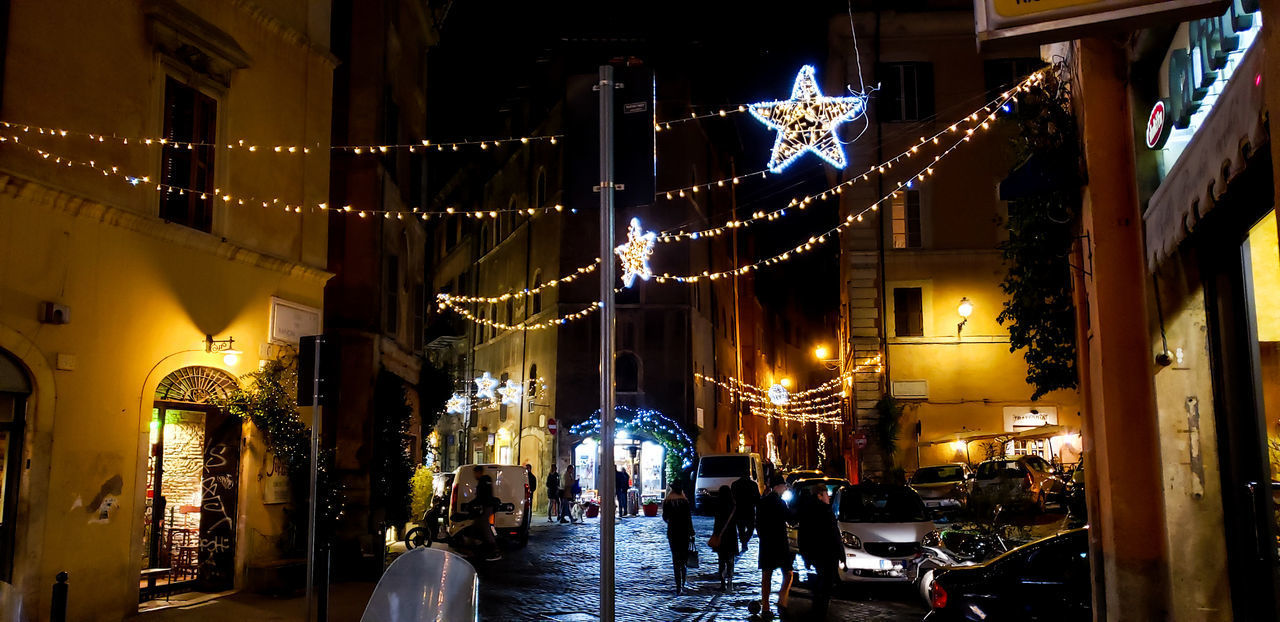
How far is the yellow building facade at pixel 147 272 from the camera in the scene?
10.4 meters

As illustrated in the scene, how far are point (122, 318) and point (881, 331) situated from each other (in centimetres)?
2230

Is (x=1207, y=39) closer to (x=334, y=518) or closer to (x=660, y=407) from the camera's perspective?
(x=334, y=518)

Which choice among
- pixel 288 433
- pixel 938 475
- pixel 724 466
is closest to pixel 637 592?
pixel 288 433

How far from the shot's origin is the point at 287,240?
1488 centimetres

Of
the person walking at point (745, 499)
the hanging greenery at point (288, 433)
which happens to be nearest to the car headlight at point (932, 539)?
the person walking at point (745, 499)

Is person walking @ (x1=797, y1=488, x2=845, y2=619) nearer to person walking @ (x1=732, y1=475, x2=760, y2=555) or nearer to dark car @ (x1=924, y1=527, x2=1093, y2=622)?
dark car @ (x1=924, y1=527, x2=1093, y2=622)

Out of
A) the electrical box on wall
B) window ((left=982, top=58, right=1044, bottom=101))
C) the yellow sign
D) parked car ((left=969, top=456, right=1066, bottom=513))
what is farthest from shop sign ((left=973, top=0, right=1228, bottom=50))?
window ((left=982, top=58, right=1044, bottom=101))

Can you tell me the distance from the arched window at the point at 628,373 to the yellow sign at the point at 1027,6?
31.4 metres

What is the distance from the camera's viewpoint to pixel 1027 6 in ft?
17.0

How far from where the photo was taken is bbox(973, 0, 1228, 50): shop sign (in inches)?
188

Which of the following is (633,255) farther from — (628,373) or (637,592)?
(637,592)

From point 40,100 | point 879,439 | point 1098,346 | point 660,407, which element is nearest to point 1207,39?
point 1098,346

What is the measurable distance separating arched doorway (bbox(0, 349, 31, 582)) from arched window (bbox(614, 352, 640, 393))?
1047 inches

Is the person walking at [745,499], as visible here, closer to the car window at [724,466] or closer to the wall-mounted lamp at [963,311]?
the wall-mounted lamp at [963,311]
